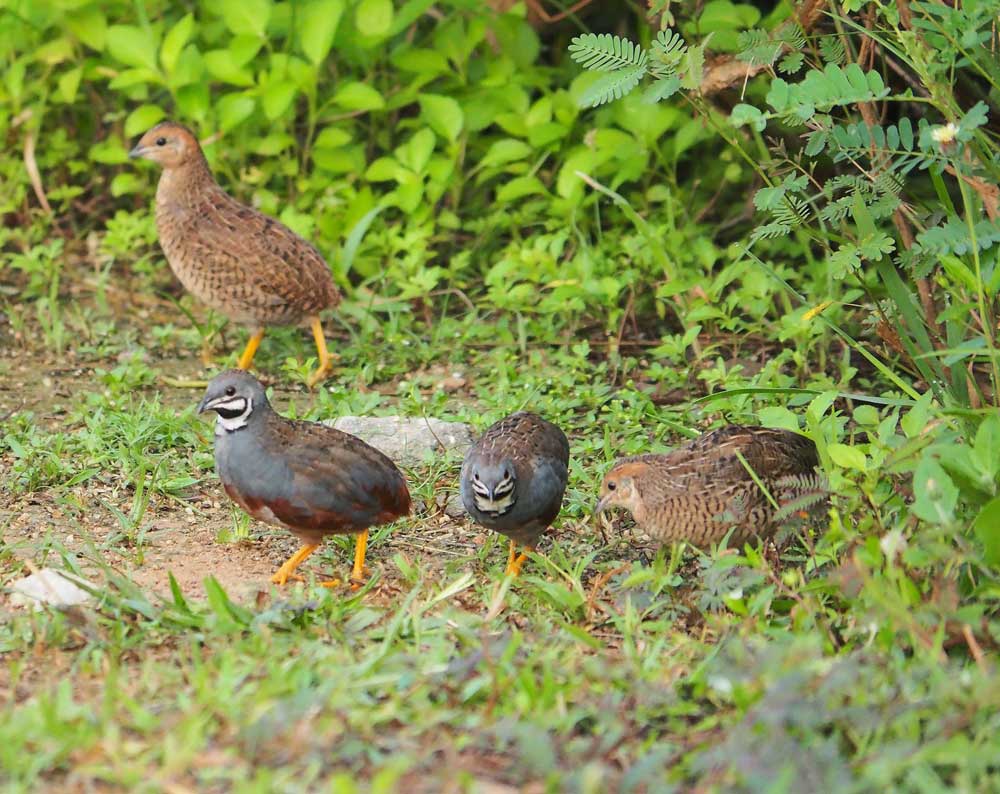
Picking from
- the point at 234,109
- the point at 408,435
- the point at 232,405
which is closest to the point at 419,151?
the point at 234,109

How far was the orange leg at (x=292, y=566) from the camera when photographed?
5.27 metres

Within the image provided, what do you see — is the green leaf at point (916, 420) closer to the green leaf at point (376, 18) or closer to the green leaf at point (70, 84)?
the green leaf at point (376, 18)

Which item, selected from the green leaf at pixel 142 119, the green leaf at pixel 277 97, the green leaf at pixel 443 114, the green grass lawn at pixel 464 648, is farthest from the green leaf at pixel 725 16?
the green leaf at pixel 142 119

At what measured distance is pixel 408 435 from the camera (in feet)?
21.2

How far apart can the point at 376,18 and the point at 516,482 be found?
361cm

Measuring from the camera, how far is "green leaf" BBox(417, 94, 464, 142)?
8078 mm

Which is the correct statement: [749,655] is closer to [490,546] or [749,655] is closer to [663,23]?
[490,546]

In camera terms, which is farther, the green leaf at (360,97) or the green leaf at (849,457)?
the green leaf at (360,97)

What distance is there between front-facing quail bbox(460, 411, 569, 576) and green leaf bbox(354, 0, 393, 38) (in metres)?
3.15

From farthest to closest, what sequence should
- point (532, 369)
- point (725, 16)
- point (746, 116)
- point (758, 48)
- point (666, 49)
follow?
1. point (725, 16)
2. point (532, 369)
3. point (758, 48)
4. point (666, 49)
5. point (746, 116)

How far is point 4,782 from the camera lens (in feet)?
11.9

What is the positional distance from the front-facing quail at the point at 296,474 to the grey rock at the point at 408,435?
2.96 feet

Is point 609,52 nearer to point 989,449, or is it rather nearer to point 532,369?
point 989,449

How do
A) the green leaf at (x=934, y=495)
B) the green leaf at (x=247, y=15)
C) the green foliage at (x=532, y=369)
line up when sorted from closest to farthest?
the green foliage at (x=532, y=369) < the green leaf at (x=934, y=495) < the green leaf at (x=247, y=15)
